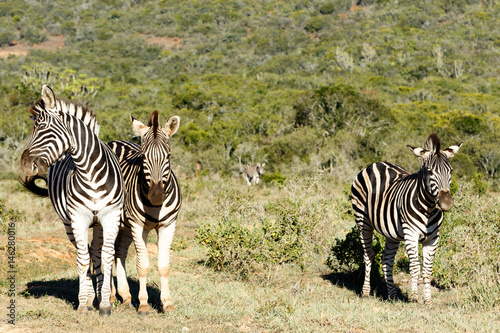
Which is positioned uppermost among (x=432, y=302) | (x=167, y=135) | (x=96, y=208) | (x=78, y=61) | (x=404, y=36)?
(x=404, y=36)

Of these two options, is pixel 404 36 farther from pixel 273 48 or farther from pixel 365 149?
pixel 365 149

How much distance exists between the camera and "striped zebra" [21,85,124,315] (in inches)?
205

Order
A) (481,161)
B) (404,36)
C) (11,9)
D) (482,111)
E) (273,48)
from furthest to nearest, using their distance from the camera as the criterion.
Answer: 1. (11,9)
2. (273,48)
3. (404,36)
4. (482,111)
5. (481,161)

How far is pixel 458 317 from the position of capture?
5.62 meters

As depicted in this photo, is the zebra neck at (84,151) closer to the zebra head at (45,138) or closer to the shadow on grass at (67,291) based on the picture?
the zebra head at (45,138)

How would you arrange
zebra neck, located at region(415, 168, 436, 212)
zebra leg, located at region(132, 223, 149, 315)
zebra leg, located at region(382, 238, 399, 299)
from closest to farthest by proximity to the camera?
1. zebra leg, located at region(132, 223, 149, 315)
2. zebra neck, located at region(415, 168, 436, 212)
3. zebra leg, located at region(382, 238, 399, 299)

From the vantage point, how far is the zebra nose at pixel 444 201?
5.95m

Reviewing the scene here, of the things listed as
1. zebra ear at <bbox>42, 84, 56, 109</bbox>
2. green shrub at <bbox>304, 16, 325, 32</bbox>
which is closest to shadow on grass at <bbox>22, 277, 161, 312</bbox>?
zebra ear at <bbox>42, 84, 56, 109</bbox>

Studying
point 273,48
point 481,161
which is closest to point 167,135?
point 481,161

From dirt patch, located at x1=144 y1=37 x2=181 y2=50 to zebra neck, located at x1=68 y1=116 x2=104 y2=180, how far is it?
88217mm

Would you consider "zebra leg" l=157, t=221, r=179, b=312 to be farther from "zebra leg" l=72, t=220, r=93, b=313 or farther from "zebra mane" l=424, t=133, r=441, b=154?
"zebra mane" l=424, t=133, r=441, b=154

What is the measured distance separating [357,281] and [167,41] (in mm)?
92511

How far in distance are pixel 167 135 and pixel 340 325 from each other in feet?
9.36

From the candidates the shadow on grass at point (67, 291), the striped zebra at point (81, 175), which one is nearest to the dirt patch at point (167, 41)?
the shadow on grass at point (67, 291)
